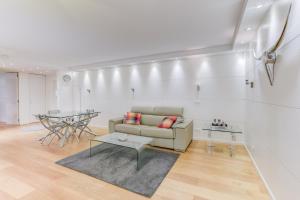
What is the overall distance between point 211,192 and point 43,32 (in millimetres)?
4144

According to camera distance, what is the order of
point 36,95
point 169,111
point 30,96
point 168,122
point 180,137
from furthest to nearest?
point 36,95, point 30,96, point 169,111, point 168,122, point 180,137

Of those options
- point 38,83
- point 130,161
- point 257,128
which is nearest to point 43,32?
point 130,161

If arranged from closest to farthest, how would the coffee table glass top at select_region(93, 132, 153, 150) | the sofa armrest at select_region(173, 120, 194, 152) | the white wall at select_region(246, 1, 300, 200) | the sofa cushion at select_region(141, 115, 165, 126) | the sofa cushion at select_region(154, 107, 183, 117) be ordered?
the white wall at select_region(246, 1, 300, 200) → the coffee table glass top at select_region(93, 132, 153, 150) → the sofa armrest at select_region(173, 120, 194, 152) → the sofa cushion at select_region(154, 107, 183, 117) → the sofa cushion at select_region(141, 115, 165, 126)

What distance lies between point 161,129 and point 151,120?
82 centimetres

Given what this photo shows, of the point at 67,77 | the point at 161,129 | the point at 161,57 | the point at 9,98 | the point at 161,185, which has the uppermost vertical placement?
the point at 161,57

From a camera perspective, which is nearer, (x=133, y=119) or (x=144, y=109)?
(x=133, y=119)

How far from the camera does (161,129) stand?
12.0ft

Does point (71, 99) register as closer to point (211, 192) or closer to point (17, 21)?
point (17, 21)

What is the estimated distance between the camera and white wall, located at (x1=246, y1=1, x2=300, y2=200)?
136cm

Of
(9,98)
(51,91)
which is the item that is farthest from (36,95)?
(9,98)

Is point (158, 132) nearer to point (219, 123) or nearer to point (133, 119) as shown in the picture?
point (133, 119)

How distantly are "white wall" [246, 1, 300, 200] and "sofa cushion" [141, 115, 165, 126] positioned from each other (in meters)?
2.55

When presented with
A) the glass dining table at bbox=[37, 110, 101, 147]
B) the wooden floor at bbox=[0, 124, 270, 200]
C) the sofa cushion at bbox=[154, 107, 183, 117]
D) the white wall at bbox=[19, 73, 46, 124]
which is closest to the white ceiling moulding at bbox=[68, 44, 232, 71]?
the sofa cushion at bbox=[154, 107, 183, 117]

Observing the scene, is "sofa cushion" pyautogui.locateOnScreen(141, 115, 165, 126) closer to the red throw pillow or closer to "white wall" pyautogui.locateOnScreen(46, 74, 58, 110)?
the red throw pillow
